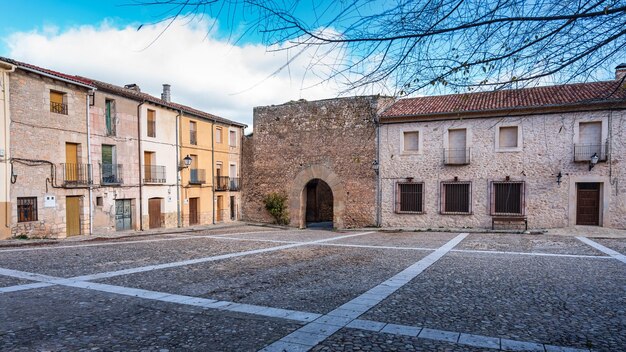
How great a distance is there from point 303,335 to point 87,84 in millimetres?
17270

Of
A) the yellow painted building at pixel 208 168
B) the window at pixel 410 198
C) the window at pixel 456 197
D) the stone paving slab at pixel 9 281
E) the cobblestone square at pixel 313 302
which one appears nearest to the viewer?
the cobblestone square at pixel 313 302

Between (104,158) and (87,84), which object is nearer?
(87,84)

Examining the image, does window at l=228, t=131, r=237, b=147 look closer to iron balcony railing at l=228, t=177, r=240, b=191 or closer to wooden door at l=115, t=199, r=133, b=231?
iron balcony railing at l=228, t=177, r=240, b=191

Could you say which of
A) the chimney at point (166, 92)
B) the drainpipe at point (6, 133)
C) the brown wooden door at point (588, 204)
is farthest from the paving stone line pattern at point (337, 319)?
the chimney at point (166, 92)

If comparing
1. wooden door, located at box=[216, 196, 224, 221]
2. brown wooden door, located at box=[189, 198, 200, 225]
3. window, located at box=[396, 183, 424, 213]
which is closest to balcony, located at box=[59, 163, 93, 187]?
brown wooden door, located at box=[189, 198, 200, 225]

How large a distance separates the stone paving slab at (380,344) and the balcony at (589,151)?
15018mm

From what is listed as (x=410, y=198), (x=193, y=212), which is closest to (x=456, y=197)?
(x=410, y=198)

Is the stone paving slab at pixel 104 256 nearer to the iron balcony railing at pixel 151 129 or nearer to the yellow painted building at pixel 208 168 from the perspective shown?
the iron balcony railing at pixel 151 129

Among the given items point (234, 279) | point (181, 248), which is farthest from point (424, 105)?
point (234, 279)

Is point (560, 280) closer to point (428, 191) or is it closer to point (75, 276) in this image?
point (75, 276)

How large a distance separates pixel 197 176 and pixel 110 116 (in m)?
6.40

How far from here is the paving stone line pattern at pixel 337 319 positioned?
379 centimetres

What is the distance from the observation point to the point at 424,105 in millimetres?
19109

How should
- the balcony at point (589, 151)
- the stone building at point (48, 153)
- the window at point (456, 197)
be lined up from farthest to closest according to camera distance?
1. the window at point (456, 197)
2. the balcony at point (589, 151)
3. the stone building at point (48, 153)
